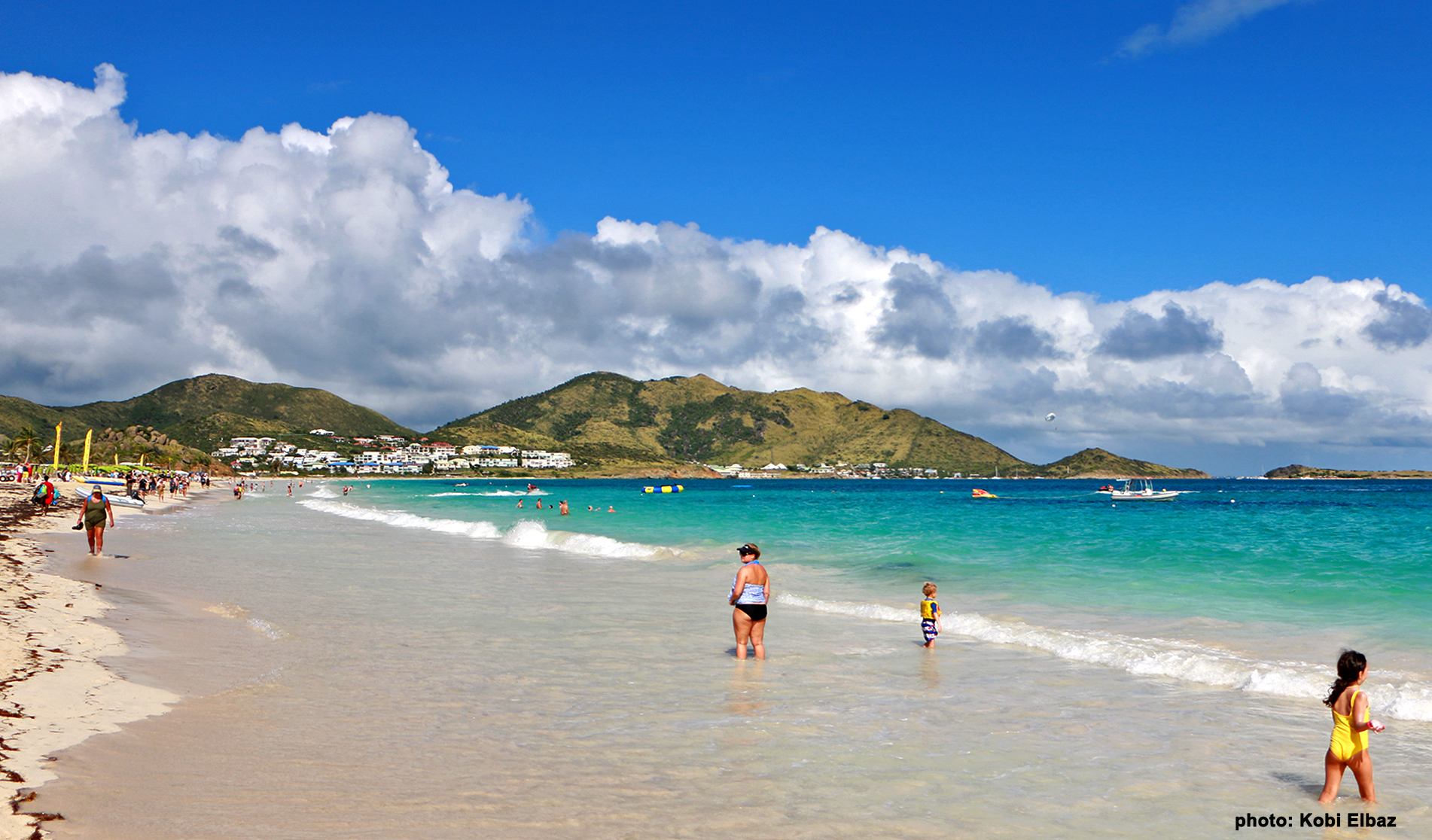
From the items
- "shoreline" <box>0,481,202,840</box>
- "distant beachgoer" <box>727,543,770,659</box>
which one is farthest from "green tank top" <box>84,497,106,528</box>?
"distant beachgoer" <box>727,543,770,659</box>

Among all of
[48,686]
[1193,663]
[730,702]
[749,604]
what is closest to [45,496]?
[48,686]

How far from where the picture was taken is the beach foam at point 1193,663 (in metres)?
10.3

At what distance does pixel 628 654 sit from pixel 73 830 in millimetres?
7961

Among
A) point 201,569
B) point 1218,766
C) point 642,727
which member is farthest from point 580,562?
point 1218,766

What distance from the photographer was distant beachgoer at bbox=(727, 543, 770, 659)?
1259 centimetres

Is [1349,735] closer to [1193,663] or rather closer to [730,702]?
[1193,663]

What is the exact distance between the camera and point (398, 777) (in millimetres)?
6969

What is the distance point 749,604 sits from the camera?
41.4ft

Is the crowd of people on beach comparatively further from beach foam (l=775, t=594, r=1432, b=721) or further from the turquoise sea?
beach foam (l=775, t=594, r=1432, b=721)

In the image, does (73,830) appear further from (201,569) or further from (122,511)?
(122,511)

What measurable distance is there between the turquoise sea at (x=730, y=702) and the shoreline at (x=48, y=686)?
0.28 m

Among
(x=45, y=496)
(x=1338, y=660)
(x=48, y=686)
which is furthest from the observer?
(x=45, y=496)

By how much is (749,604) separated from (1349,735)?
7.38m

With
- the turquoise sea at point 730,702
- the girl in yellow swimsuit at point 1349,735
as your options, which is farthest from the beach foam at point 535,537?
the girl in yellow swimsuit at point 1349,735
